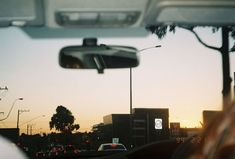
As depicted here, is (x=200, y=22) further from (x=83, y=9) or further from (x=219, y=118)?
(x=219, y=118)

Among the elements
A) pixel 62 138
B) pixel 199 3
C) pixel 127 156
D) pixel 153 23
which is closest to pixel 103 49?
pixel 153 23

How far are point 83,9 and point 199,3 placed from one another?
786 mm

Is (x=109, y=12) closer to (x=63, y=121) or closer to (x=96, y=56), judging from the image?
(x=96, y=56)

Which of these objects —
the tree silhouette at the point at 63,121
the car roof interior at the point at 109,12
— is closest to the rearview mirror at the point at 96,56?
the car roof interior at the point at 109,12

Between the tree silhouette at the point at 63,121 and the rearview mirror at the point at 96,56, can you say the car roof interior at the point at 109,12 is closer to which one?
the rearview mirror at the point at 96,56

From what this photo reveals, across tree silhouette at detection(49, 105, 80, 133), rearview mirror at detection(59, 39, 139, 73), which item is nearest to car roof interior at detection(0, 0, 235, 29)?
rearview mirror at detection(59, 39, 139, 73)

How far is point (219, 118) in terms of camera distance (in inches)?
83.3

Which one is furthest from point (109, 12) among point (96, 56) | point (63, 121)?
point (63, 121)

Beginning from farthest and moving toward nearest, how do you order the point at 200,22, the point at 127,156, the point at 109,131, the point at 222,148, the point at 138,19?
the point at 109,131
the point at 127,156
the point at 200,22
the point at 138,19
the point at 222,148

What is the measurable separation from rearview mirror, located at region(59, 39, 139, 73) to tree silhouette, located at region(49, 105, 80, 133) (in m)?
128

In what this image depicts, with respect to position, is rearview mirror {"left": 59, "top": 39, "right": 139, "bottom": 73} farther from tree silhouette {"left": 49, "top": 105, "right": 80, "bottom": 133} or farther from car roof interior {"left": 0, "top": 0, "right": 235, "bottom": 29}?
tree silhouette {"left": 49, "top": 105, "right": 80, "bottom": 133}

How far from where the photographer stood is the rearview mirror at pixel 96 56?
3.62 m

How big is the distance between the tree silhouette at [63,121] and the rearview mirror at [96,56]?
128262 millimetres

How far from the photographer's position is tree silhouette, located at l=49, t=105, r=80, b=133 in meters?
131
